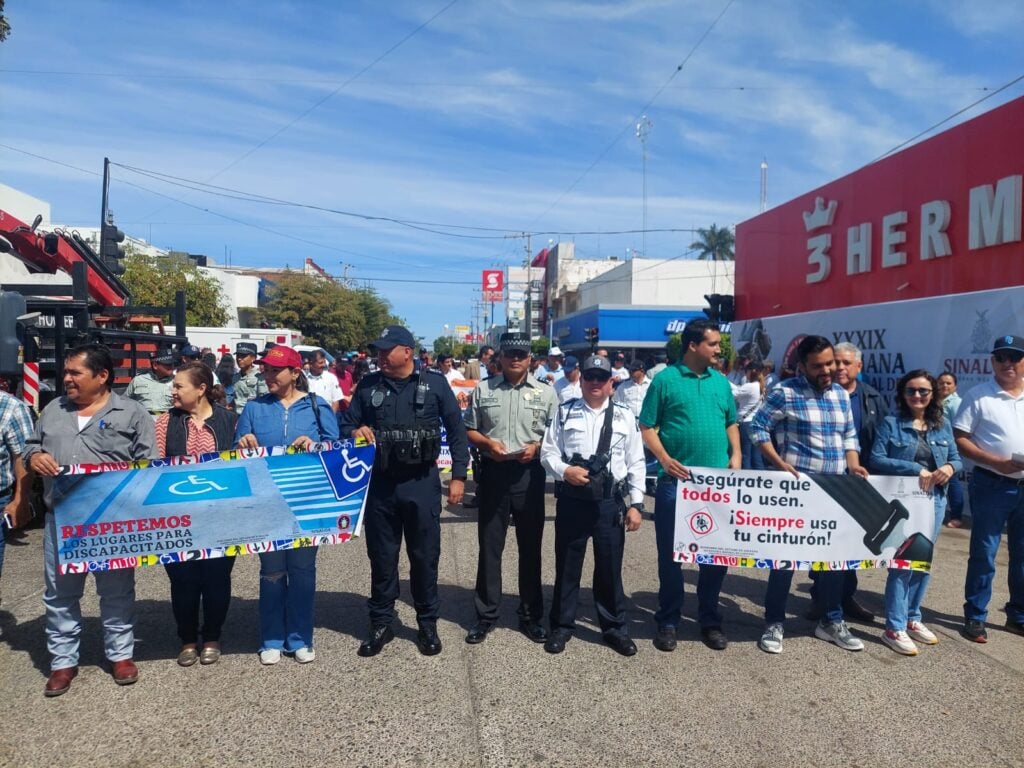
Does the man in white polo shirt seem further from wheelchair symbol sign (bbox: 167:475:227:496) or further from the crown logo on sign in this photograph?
the crown logo on sign

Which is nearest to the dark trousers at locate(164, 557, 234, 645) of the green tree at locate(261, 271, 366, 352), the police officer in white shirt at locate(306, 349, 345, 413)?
the police officer in white shirt at locate(306, 349, 345, 413)

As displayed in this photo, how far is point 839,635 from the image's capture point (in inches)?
196

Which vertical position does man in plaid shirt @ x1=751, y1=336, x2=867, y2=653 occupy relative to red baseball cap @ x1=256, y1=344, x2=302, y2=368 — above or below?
below

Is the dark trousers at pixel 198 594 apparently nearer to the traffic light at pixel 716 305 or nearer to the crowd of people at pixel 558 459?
the crowd of people at pixel 558 459

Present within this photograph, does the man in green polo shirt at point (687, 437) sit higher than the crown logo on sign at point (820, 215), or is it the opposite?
the crown logo on sign at point (820, 215)

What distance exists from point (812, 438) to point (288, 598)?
3.46 m

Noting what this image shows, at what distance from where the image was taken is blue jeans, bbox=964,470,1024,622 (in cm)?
511

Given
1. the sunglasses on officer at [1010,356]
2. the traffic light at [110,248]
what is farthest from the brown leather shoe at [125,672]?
the traffic light at [110,248]

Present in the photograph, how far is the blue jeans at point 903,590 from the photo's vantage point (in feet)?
16.2

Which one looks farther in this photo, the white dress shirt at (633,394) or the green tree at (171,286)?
the green tree at (171,286)

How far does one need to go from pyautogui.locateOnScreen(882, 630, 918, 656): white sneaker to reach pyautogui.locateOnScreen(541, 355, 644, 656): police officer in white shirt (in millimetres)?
1676

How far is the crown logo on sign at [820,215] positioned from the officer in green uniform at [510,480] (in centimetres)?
1204

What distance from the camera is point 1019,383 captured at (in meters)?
5.18

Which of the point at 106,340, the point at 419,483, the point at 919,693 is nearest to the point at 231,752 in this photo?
the point at 419,483
